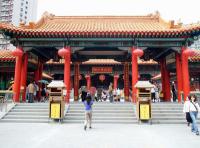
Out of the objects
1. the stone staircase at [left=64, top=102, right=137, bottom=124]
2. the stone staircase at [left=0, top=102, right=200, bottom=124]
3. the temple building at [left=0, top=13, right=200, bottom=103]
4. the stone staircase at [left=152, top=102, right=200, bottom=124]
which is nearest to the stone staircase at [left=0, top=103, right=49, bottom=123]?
the stone staircase at [left=0, top=102, right=200, bottom=124]

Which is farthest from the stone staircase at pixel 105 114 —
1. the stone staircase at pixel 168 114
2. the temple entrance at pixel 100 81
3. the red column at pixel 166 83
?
the temple entrance at pixel 100 81

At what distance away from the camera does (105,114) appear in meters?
9.72

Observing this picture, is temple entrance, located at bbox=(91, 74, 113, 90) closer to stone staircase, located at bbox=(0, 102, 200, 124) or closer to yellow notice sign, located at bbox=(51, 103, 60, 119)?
stone staircase, located at bbox=(0, 102, 200, 124)

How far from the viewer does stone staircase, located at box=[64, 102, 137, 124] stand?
29.9ft

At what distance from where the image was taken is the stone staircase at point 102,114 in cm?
911

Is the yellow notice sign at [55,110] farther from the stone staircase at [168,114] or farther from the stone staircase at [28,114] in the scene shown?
the stone staircase at [168,114]

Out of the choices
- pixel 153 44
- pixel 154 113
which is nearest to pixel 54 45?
pixel 153 44

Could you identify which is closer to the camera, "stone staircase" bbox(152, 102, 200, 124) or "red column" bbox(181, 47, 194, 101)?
"stone staircase" bbox(152, 102, 200, 124)

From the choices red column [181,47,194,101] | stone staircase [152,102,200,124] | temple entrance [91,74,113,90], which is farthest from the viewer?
temple entrance [91,74,113,90]

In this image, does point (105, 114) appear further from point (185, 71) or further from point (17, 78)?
point (17, 78)

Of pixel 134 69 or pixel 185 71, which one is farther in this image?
pixel 134 69

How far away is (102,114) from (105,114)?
0.50ft

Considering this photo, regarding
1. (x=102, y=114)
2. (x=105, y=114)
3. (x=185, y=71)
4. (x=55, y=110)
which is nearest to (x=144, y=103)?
(x=105, y=114)

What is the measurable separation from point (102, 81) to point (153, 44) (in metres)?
11.7
